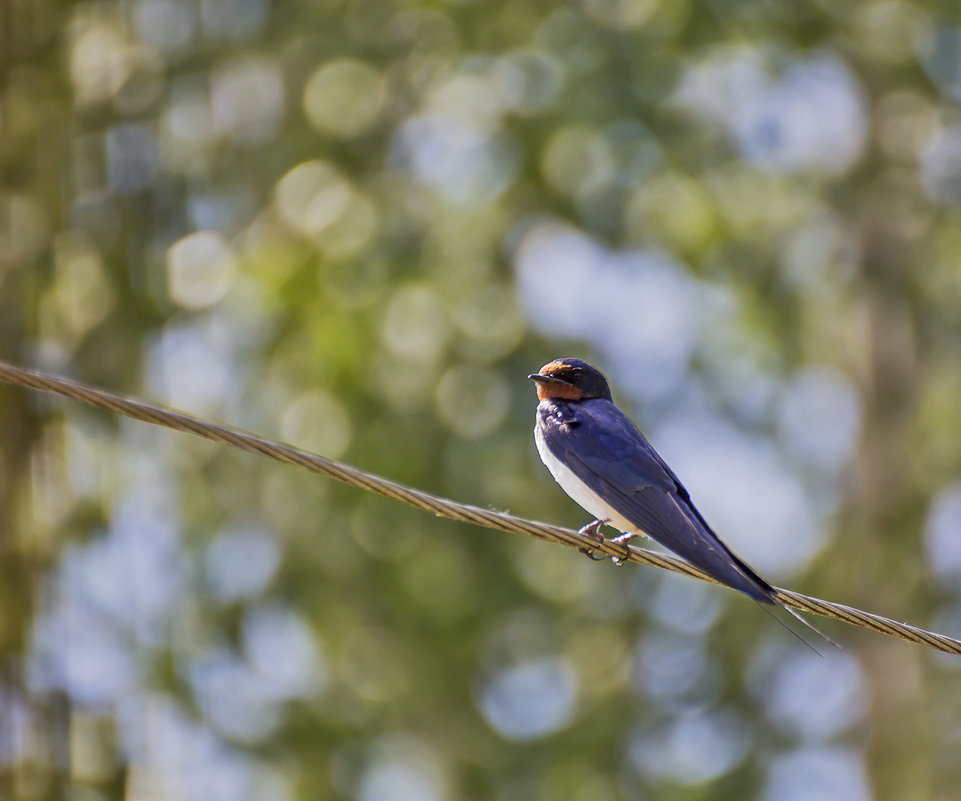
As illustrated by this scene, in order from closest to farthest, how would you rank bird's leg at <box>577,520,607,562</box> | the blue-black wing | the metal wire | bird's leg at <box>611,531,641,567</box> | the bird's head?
the metal wire < the blue-black wing < bird's leg at <box>577,520,607,562</box> < bird's leg at <box>611,531,641,567</box> < the bird's head

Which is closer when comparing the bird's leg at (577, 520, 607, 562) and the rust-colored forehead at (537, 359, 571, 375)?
the bird's leg at (577, 520, 607, 562)

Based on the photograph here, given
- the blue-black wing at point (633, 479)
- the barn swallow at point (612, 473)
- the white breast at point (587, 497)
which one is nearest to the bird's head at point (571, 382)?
the barn swallow at point (612, 473)

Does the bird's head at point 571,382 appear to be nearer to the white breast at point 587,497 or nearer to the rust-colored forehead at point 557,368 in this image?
the rust-colored forehead at point 557,368

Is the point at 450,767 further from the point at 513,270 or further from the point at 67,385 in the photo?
the point at 67,385

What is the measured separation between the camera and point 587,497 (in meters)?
5.37

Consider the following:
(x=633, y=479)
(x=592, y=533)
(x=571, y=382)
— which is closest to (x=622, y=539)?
(x=592, y=533)

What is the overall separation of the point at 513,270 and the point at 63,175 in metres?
3.55

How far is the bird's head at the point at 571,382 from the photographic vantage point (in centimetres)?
615

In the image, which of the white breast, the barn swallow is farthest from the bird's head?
the white breast

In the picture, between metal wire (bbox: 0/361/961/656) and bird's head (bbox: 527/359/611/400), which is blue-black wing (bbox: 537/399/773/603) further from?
metal wire (bbox: 0/361/961/656)

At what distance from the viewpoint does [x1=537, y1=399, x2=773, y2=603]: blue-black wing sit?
172 inches

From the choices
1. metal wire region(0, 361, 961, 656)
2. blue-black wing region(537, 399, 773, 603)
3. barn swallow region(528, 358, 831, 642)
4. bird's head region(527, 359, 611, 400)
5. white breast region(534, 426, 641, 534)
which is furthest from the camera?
bird's head region(527, 359, 611, 400)

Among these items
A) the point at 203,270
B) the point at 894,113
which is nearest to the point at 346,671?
the point at 203,270

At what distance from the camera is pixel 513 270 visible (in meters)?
9.38
